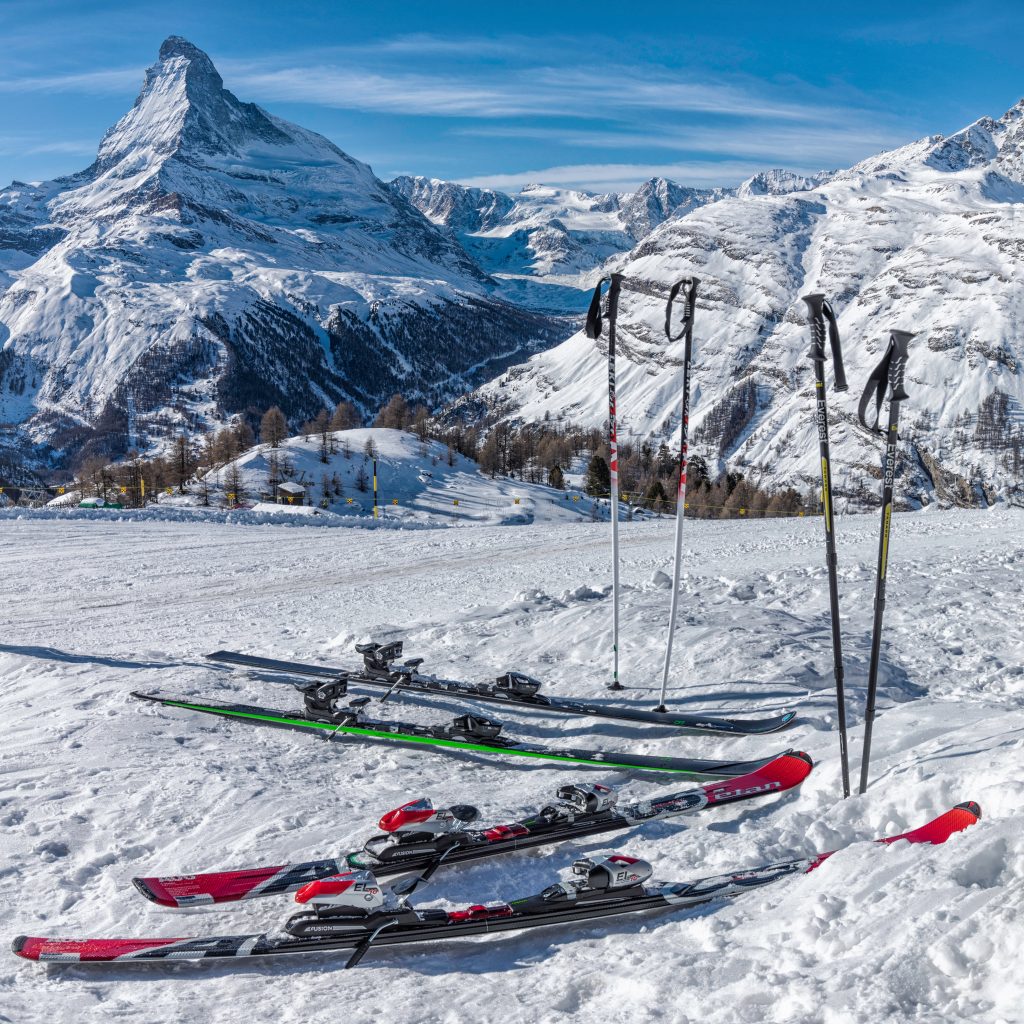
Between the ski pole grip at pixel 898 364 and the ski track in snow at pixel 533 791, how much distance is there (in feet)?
9.71

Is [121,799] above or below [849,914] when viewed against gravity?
below

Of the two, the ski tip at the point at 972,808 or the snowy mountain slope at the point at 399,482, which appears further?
the snowy mountain slope at the point at 399,482

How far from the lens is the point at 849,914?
525 cm

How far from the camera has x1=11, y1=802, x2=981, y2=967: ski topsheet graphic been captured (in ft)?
19.1

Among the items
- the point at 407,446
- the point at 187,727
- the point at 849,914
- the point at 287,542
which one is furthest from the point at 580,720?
the point at 407,446

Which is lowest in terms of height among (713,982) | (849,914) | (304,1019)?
(304,1019)

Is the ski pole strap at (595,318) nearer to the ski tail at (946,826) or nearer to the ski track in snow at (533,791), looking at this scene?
the ski track in snow at (533,791)

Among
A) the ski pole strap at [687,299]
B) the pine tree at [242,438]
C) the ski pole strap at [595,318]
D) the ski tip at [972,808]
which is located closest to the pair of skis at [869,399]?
the ski tip at [972,808]

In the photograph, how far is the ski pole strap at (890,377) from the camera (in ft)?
22.0

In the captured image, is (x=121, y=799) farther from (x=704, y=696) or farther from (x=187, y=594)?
(x=187, y=594)

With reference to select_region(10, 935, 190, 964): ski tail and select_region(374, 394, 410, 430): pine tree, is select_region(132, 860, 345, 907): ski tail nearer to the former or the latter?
select_region(10, 935, 190, 964): ski tail

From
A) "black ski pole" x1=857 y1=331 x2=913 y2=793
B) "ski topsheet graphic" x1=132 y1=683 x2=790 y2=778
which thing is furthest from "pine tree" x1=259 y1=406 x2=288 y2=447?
"black ski pole" x1=857 y1=331 x2=913 y2=793

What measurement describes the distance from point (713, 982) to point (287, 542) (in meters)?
22.7

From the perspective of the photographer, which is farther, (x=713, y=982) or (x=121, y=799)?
(x=121, y=799)
